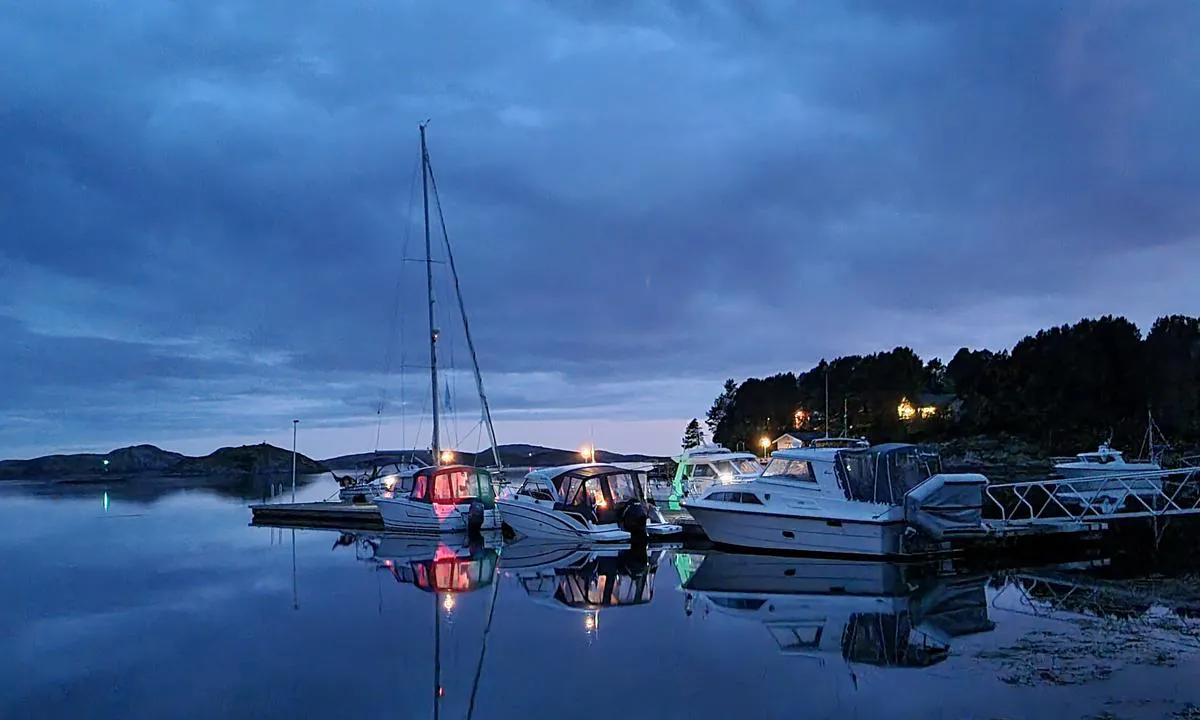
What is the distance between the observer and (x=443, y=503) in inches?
1314

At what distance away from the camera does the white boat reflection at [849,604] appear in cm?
1341

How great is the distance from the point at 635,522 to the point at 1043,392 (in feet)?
199

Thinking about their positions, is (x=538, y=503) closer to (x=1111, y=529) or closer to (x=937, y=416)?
(x=1111, y=529)

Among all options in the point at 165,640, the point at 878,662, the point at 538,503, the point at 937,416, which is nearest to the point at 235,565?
the point at 538,503

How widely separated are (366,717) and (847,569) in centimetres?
1364

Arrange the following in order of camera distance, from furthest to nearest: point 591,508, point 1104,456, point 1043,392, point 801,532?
point 1043,392
point 1104,456
point 591,508
point 801,532

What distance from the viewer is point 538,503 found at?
93.1 ft

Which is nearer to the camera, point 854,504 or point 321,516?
point 854,504

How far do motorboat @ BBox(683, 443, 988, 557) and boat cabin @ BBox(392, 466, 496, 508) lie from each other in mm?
12057

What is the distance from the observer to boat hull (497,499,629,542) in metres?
26.4

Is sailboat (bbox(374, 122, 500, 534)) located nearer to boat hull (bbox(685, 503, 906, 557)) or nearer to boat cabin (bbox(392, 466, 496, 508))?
boat cabin (bbox(392, 466, 496, 508))

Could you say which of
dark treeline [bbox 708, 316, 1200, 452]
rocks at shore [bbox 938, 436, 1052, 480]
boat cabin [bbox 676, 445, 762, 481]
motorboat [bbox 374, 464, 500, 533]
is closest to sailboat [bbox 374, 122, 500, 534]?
motorboat [bbox 374, 464, 500, 533]

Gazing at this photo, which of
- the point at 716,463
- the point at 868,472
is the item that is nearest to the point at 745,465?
the point at 716,463

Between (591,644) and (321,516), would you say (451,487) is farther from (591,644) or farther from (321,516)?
(591,644)
